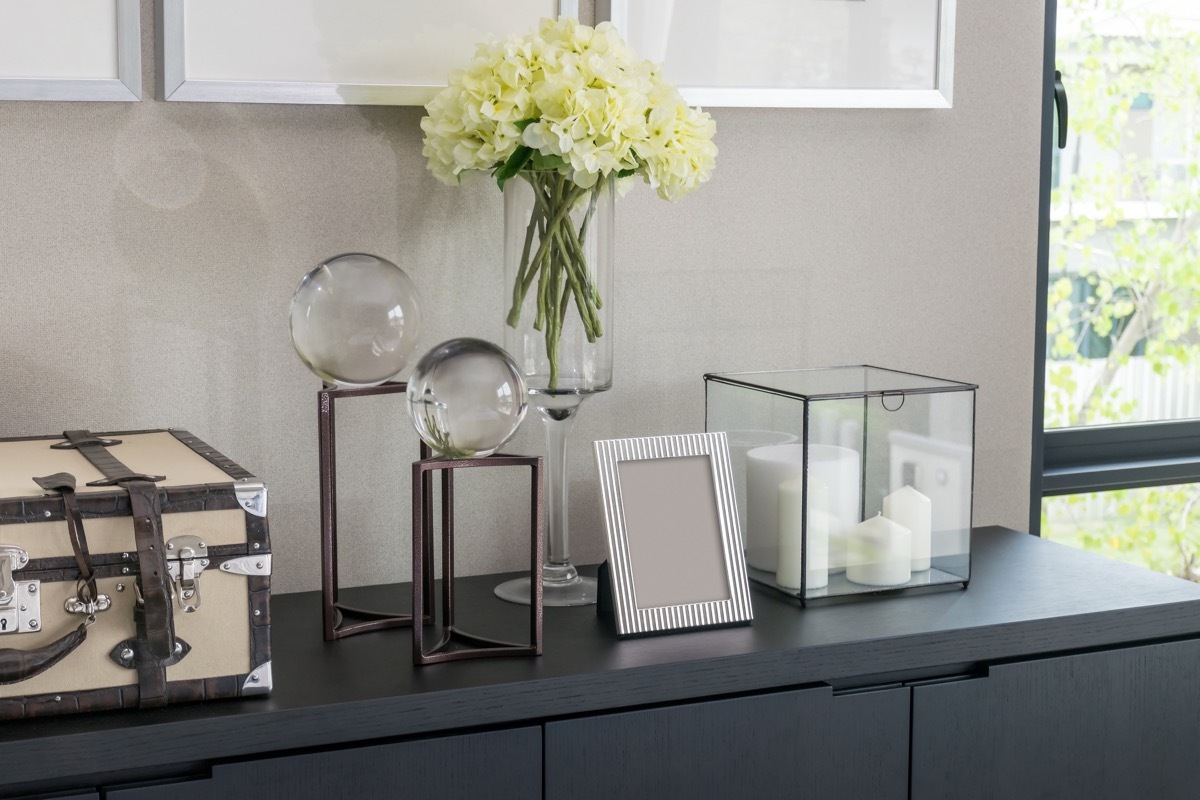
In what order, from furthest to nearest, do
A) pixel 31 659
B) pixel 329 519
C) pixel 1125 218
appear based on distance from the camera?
pixel 1125 218 → pixel 329 519 → pixel 31 659

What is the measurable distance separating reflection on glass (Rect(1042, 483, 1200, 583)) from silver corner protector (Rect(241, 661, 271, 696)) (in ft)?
4.49

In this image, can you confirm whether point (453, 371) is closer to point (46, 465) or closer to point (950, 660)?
point (46, 465)

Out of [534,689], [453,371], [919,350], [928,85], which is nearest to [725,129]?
[928,85]

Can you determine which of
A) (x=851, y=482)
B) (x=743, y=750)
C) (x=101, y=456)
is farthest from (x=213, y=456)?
(x=851, y=482)

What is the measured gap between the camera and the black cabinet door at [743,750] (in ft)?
3.89

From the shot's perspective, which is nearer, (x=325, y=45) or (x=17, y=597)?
(x=17, y=597)

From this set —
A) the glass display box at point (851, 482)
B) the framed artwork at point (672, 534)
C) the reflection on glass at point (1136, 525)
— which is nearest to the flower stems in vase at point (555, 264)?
the framed artwork at point (672, 534)

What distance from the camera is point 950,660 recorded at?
1332 millimetres

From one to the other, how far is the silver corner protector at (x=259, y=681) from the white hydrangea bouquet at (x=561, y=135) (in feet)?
1.47

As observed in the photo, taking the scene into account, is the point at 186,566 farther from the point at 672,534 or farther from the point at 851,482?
the point at 851,482

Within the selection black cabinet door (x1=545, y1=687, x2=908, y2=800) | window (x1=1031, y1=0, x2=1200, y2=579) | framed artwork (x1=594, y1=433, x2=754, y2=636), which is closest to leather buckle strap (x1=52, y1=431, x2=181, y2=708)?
black cabinet door (x1=545, y1=687, x2=908, y2=800)

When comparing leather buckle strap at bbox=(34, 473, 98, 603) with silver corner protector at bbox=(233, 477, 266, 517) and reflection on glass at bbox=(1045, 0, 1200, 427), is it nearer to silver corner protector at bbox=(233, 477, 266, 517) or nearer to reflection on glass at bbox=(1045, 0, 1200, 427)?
silver corner protector at bbox=(233, 477, 266, 517)

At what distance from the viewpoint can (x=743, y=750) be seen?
4.09 feet

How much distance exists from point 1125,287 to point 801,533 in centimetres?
96
